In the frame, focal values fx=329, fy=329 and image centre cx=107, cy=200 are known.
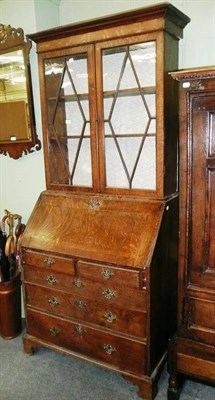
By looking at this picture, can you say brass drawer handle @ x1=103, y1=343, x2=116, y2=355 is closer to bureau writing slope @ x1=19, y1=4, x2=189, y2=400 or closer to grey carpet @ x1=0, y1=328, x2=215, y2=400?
bureau writing slope @ x1=19, y1=4, x2=189, y2=400

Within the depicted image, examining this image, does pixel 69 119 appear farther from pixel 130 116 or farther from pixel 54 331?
pixel 54 331

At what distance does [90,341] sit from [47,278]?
1.56ft

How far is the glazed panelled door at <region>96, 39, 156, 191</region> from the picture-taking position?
1.90 metres

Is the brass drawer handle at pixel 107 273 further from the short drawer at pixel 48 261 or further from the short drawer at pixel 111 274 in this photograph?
the short drawer at pixel 48 261

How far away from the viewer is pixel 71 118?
223 cm

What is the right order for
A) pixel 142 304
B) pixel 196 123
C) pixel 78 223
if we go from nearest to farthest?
pixel 196 123 < pixel 142 304 < pixel 78 223

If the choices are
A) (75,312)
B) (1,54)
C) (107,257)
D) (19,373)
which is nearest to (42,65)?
(1,54)

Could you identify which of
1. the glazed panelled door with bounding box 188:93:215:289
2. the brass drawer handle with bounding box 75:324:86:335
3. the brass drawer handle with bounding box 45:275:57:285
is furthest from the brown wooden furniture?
the brass drawer handle with bounding box 45:275:57:285

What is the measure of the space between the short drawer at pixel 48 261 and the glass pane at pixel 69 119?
52 centimetres

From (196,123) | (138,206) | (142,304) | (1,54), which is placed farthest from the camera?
(1,54)

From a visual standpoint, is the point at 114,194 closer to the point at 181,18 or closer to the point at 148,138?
the point at 148,138

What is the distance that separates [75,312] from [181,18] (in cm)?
186

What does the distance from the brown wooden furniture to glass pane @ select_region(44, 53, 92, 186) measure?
740 mm

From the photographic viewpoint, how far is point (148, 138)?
6.44ft
